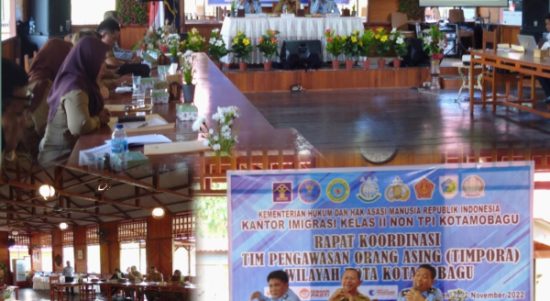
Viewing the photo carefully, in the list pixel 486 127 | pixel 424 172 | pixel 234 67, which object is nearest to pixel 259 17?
pixel 234 67

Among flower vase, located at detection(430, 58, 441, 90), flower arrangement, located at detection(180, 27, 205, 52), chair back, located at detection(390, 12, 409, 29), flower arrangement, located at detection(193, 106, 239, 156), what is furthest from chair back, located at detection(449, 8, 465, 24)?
flower arrangement, located at detection(193, 106, 239, 156)

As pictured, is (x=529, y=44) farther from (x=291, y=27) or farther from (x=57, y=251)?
(x=57, y=251)

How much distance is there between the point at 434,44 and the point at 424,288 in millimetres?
9891

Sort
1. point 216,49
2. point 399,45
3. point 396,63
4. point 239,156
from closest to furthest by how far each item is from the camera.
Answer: point 239,156, point 216,49, point 399,45, point 396,63

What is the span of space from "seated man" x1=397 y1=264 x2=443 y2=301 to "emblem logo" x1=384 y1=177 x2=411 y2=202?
0.49 feet

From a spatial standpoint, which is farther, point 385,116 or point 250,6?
point 250,6

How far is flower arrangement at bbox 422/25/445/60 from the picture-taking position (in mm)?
11797

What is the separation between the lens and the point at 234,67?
40.9ft

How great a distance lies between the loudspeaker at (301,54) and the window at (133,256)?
10398 millimetres

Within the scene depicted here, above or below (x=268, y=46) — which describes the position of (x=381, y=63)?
below

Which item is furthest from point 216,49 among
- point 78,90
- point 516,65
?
point 78,90

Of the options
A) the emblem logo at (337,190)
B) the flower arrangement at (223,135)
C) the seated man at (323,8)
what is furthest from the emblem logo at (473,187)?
the seated man at (323,8)

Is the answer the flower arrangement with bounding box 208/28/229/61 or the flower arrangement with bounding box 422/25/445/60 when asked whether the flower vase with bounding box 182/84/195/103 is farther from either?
the flower arrangement with bounding box 422/25/445/60

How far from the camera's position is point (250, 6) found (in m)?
13.6
